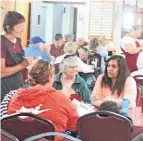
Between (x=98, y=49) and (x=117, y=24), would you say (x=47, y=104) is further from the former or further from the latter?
(x=117, y=24)

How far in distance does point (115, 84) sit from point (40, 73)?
1.04 meters

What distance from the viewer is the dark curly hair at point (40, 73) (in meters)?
2.43

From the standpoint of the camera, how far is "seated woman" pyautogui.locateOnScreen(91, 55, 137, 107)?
324 centimetres

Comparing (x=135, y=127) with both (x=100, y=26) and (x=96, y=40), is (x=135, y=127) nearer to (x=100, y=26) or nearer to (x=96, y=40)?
(x=96, y=40)

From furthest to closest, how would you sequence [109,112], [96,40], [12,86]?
1. [96,40]
2. [12,86]
3. [109,112]

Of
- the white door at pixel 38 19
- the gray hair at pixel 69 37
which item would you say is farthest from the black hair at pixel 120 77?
the white door at pixel 38 19

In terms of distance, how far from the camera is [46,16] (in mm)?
7320

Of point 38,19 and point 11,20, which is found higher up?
point 38,19

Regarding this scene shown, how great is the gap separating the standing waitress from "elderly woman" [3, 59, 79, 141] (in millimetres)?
530

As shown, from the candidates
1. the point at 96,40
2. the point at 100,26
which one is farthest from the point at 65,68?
the point at 100,26

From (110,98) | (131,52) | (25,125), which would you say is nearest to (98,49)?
(131,52)

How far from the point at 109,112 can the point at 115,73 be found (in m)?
1.14

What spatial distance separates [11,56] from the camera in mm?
2936

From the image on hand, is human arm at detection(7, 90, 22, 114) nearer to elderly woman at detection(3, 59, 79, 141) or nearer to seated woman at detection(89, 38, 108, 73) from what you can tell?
elderly woman at detection(3, 59, 79, 141)
